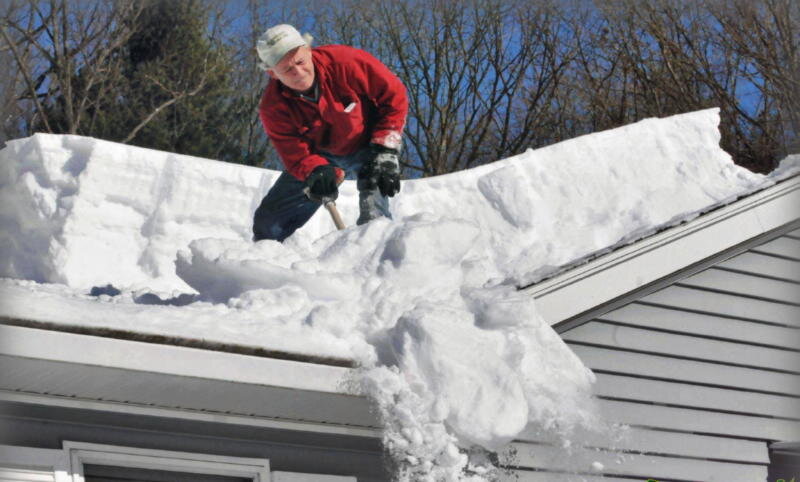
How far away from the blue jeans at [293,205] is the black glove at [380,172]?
0.14 ft

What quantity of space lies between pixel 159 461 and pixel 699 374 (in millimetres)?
2596

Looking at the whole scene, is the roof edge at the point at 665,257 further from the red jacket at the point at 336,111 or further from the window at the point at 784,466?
the red jacket at the point at 336,111

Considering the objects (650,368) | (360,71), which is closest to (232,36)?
(360,71)

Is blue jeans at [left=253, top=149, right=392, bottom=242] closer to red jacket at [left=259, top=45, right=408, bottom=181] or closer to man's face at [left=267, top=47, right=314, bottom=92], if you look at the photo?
red jacket at [left=259, top=45, right=408, bottom=181]

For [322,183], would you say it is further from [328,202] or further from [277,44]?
[277,44]

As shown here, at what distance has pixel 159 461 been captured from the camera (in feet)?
11.9

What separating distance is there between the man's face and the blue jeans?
0.45 metres

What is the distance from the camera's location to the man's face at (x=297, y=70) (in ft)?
16.6

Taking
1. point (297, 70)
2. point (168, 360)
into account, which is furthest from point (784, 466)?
point (168, 360)

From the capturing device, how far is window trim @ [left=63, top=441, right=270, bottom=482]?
3.51 meters

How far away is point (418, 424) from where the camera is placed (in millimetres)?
3715

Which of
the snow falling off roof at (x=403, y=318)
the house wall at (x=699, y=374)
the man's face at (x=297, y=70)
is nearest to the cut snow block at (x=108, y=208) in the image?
the man's face at (x=297, y=70)

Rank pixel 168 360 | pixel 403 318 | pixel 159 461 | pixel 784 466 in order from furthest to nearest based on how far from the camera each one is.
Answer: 1. pixel 784 466
2. pixel 403 318
3. pixel 159 461
4. pixel 168 360

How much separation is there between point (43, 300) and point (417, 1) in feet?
52.0
